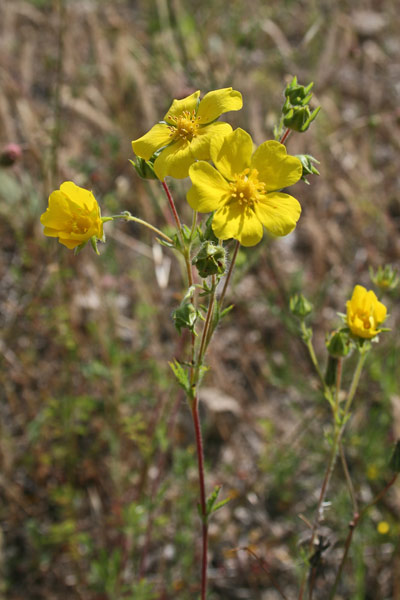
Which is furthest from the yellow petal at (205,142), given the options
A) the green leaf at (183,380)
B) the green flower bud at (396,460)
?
the green flower bud at (396,460)

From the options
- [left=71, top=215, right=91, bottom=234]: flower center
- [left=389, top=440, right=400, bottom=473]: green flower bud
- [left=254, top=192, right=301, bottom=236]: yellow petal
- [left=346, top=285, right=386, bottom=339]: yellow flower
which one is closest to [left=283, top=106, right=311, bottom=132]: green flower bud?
[left=254, top=192, right=301, bottom=236]: yellow petal

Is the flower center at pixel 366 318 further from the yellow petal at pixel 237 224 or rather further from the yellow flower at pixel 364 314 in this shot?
the yellow petal at pixel 237 224

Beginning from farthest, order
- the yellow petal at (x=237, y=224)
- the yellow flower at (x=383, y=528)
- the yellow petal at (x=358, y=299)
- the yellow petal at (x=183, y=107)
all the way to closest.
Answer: the yellow flower at (x=383, y=528) → the yellow petal at (x=358, y=299) → the yellow petal at (x=183, y=107) → the yellow petal at (x=237, y=224)

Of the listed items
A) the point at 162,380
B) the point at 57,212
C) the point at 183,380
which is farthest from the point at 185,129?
the point at 162,380

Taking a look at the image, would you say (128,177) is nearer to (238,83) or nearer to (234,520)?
(238,83)

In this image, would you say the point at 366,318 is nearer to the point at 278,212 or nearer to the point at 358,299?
the point at 358,299
